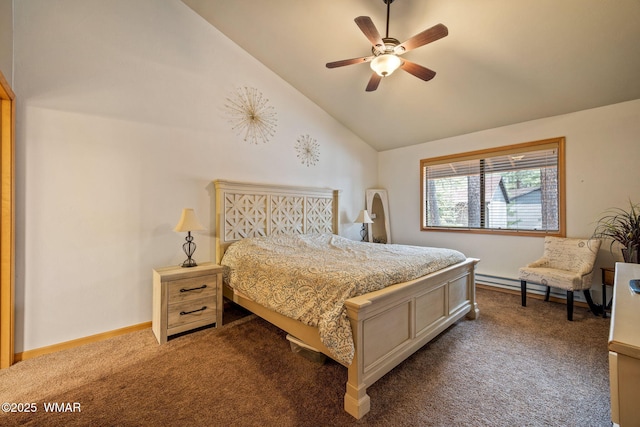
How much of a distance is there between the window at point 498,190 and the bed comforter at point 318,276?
1875 millimetres

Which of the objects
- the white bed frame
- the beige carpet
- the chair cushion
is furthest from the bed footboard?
the chair cushion

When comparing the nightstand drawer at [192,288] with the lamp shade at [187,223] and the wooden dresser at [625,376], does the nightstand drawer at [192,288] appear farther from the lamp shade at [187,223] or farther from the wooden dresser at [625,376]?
the wooden dresser at [625,376]

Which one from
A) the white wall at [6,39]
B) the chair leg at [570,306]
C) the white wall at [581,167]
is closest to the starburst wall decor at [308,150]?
the white wall at [581,167]

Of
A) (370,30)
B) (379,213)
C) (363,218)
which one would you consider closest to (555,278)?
(363,218)

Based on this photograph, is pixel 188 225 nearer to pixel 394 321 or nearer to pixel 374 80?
pixel 394 321

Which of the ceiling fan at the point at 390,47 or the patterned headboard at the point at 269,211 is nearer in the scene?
the ceiling fan at the point at 390,47

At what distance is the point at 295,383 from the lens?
74.4 inches

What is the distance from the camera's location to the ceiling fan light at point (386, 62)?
7.52 feet

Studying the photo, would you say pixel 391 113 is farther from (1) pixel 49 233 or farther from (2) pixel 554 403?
(1) pixel 49 233

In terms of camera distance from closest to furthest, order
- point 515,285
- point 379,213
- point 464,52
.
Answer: point 464,52
point 515,285
point 379,213

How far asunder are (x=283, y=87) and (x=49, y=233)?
10.7 feet

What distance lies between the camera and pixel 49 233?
2328 mm

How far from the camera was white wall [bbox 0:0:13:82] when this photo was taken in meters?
2.01

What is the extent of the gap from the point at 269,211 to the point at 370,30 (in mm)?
2414
